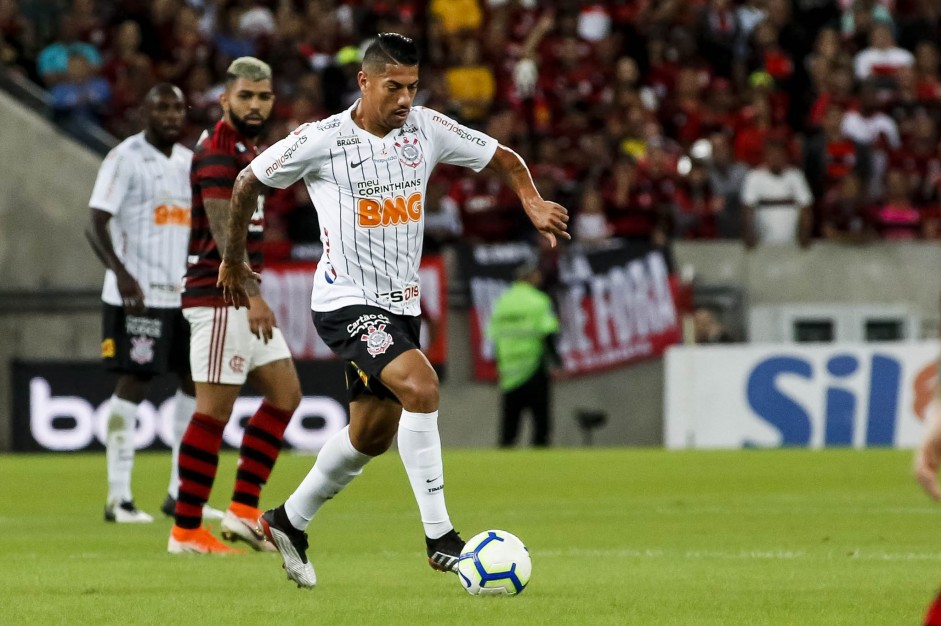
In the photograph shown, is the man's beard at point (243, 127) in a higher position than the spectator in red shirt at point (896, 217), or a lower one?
higher

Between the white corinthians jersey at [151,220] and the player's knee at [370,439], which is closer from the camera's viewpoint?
the player's knee at [370,439]

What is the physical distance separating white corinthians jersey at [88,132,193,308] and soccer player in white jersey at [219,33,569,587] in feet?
11.8

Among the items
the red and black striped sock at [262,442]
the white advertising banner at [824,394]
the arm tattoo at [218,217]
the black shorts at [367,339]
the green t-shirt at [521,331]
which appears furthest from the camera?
the green t-shirt at [521,331]

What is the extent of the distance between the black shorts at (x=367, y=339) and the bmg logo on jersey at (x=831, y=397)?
1174 cm

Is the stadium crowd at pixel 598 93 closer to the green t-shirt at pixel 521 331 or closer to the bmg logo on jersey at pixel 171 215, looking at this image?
the green t-shirt at pixel 521 331

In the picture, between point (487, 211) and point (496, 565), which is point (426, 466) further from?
point (487, 211)

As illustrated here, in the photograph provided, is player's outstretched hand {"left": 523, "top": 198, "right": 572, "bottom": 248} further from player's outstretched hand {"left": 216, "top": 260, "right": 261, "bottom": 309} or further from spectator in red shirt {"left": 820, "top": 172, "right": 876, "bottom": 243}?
spectator in red shirt {"left": 820, "top": 172, "right": 876, "bottom": 243}

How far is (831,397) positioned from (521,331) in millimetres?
3305

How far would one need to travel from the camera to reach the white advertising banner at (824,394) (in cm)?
1814

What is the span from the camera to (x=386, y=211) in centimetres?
693

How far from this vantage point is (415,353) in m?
6.67

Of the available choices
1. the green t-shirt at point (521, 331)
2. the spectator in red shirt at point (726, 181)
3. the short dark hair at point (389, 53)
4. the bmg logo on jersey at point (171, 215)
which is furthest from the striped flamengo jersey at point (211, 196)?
the spectator in red shirt at point (726, 181)

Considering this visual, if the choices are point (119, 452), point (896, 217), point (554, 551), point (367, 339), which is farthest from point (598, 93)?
point (367, 339)

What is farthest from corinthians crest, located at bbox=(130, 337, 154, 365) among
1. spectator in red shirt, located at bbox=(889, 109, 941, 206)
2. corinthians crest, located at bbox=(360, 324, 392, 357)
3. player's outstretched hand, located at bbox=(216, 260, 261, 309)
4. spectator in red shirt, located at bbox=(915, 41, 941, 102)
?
spectator in red shirt, located at bbox=(915, 41, 941, 102)
